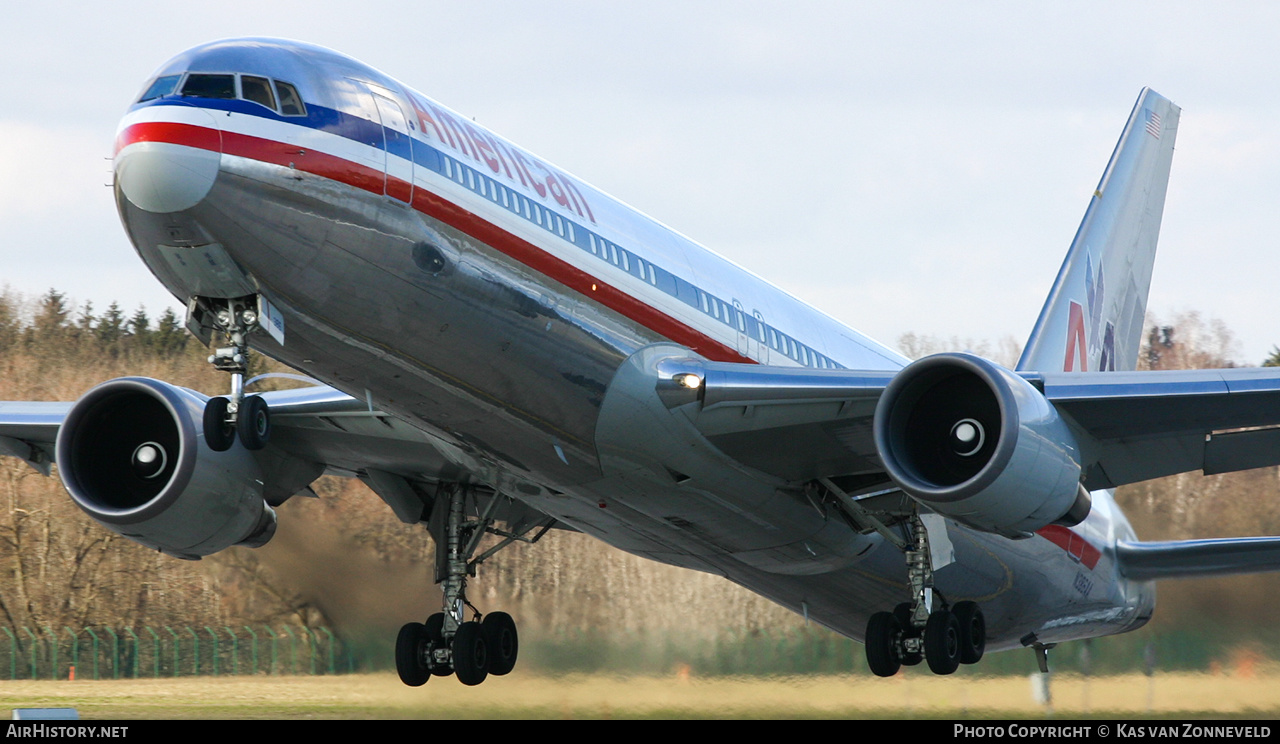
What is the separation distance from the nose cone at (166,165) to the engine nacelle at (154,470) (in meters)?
5.49

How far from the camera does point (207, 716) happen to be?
1981 centimetres

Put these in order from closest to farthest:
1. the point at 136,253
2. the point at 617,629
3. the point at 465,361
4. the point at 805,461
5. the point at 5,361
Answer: the point at 136,253
the point at 465,361
the point at 805,461
the point at 617,629
the point at 5,361

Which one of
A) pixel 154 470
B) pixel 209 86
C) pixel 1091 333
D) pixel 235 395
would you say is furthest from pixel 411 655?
pixel 1091 333

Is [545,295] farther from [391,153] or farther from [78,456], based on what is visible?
[78,456]

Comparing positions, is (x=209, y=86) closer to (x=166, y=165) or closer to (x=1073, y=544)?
(x=166, y=165)

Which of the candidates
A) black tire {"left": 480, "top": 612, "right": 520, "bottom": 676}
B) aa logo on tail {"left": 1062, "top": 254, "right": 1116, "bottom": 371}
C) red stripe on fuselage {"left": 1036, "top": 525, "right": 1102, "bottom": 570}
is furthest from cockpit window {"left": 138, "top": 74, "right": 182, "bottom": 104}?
aa logo on tail {"left": 1062, "top": 254, "right": 1116, "bottom": 371}

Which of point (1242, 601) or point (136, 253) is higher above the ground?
point (136, 253)

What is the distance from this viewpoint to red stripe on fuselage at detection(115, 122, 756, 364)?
11.5m

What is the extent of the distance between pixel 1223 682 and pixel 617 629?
27.1 feet

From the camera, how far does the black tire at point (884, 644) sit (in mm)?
17188

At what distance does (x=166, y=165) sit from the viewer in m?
11.4

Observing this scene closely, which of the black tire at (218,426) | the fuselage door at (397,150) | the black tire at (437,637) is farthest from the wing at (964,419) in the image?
the black tire at (437,637)
